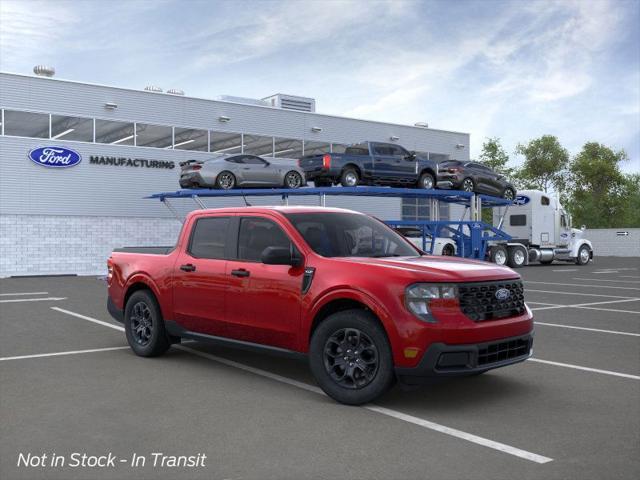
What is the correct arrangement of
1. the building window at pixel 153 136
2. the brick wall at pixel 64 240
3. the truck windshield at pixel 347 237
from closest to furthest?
the truck windshield at pixel 347 237 < the brick wall at pixel 64 240 < the building window at pixel 153 136

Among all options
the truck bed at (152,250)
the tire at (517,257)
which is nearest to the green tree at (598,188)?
the tire at (517,257)

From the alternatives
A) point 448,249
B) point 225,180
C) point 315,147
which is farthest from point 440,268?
point 315,147

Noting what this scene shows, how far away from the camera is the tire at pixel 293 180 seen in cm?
2562

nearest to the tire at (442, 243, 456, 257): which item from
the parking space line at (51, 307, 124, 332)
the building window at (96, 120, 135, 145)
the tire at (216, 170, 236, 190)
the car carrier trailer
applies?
the car carrier trailer

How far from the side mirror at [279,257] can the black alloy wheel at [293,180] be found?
19509 mm

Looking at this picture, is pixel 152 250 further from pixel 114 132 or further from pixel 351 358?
pixel 114 132

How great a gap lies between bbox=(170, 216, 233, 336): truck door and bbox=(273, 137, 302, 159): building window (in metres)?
26.4

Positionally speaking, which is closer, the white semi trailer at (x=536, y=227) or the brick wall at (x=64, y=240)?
the brick wall at (x=64, y=240)

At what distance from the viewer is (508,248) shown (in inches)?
1241

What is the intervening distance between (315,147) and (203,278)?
2838 cm

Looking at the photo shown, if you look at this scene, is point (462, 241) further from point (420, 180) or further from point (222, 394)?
point (222, 394)

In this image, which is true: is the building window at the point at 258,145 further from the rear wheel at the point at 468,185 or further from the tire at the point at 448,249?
the rear wheel at the point at 468,185

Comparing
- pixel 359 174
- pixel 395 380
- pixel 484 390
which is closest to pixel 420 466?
pixel 395 380

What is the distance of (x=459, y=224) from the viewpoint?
79.0 feet
